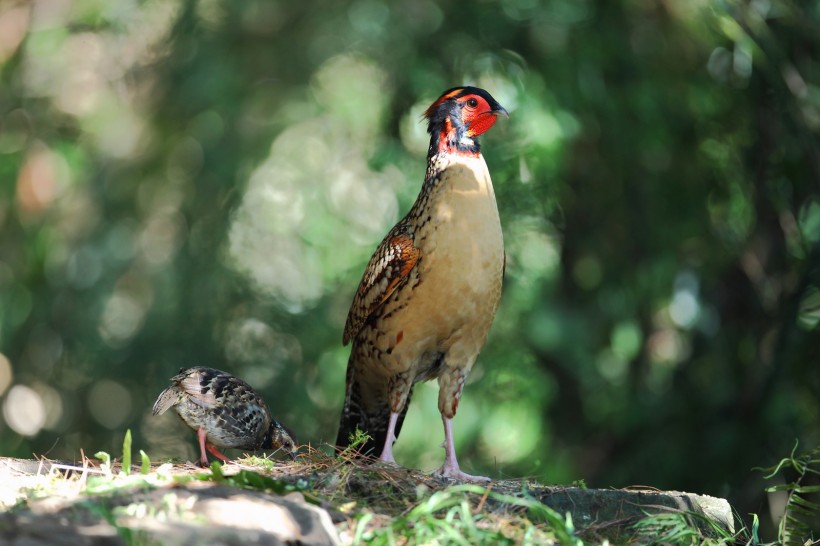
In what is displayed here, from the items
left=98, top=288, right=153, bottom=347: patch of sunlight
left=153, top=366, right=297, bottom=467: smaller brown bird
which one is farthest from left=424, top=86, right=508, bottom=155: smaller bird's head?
left=98, top=288, right=153, bottom=347: patch of sunlight

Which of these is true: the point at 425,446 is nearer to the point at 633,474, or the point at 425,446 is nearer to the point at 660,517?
the point at 633,474

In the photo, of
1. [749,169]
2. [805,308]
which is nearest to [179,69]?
[749,169]

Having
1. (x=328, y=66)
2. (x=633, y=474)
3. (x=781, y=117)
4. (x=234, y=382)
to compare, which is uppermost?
(x=328, y=66)

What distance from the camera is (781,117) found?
9156 mm

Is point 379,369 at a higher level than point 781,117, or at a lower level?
lower

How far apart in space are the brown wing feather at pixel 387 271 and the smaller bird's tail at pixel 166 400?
105 cm

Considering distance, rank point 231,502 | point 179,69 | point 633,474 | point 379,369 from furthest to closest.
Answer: point 179,69 < point 633,474 < point 379,369 < point 231,502

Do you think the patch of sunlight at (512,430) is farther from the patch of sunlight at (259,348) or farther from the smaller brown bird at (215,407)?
the smaller brown bird at (215,407)

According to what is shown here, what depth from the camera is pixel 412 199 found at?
8625mm

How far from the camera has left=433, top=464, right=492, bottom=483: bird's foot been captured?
201 inches

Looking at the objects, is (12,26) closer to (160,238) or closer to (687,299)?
(160,238)

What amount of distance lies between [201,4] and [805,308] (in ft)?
20.4

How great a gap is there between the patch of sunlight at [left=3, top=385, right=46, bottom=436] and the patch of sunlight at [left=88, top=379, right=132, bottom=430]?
0.72 meters

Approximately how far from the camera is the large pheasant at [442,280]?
534 cm
